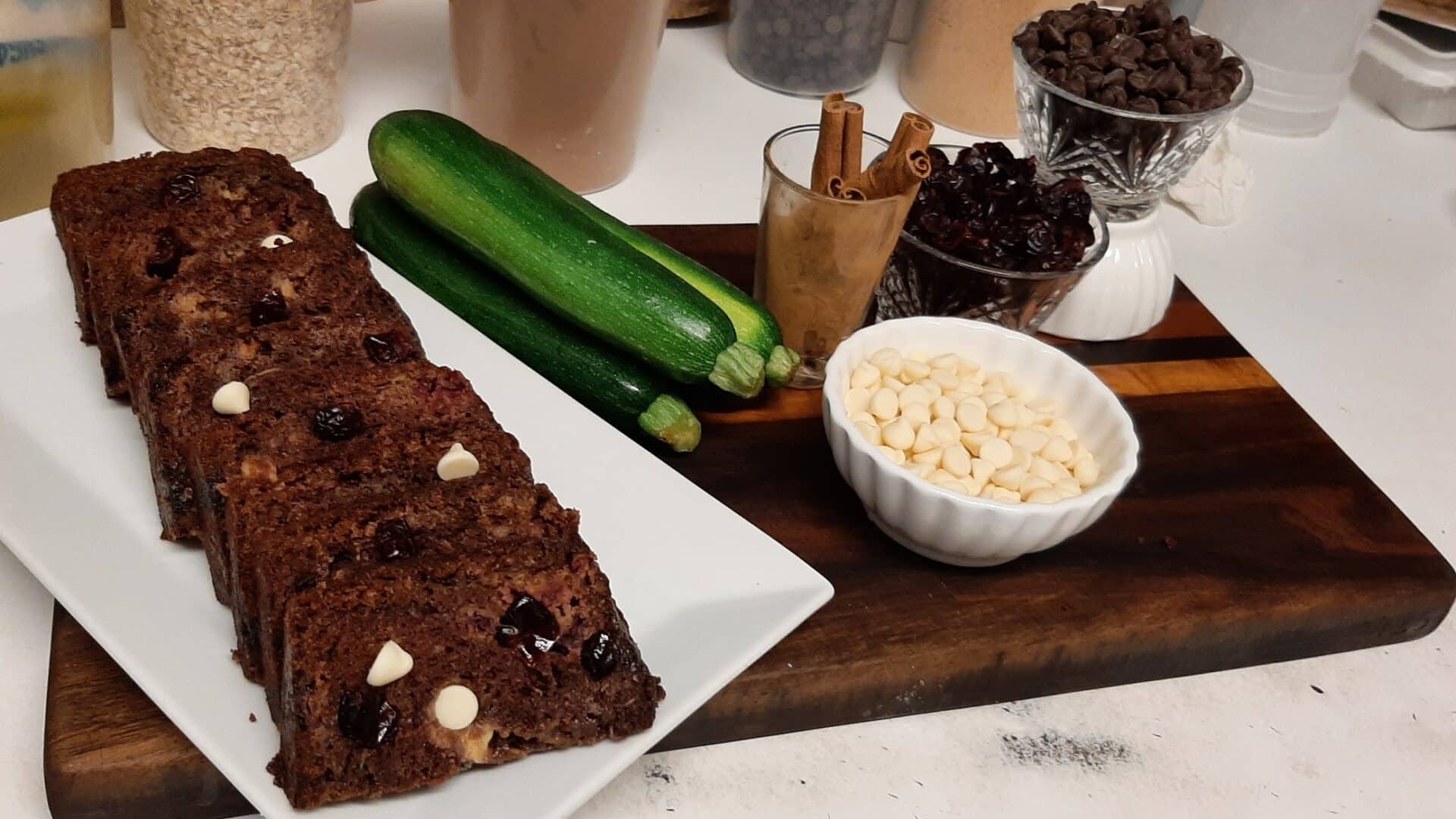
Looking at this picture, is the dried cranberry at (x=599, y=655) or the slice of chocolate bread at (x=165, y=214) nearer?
the dried cranberry at (x=599, y=655)

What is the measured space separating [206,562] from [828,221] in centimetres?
76

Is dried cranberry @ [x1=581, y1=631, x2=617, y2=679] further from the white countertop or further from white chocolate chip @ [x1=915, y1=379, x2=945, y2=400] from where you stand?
white chocolate chip @ [x1=915, y1=379, x2=945, y2=400]

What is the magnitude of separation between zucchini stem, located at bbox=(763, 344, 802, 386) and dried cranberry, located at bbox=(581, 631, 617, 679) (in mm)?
525

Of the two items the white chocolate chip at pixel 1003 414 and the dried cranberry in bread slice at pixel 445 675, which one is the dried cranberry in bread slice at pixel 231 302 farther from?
the white chocolate chip at pixel 1003 414

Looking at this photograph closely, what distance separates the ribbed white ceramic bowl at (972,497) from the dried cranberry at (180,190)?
72 cm

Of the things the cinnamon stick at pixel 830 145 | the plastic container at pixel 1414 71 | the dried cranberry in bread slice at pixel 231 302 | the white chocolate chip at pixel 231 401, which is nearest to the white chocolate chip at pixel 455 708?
the white chocolate chip at pixel 231 401

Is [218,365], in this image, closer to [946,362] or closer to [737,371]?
[737,371]

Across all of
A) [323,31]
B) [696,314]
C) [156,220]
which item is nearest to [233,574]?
[156,220]

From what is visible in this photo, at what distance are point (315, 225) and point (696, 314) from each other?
434mm

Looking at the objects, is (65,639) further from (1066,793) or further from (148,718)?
(1066,793)

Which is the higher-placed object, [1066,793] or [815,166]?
[815,166]

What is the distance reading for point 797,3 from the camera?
2.18 m

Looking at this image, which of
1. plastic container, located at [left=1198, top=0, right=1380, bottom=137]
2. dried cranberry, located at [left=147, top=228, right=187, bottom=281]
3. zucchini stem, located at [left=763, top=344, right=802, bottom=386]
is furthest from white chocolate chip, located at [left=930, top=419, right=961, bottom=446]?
plastic container, located at [left=1198, top=0, right=1380, bottom=137]

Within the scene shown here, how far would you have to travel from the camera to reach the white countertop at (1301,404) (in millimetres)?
1166
